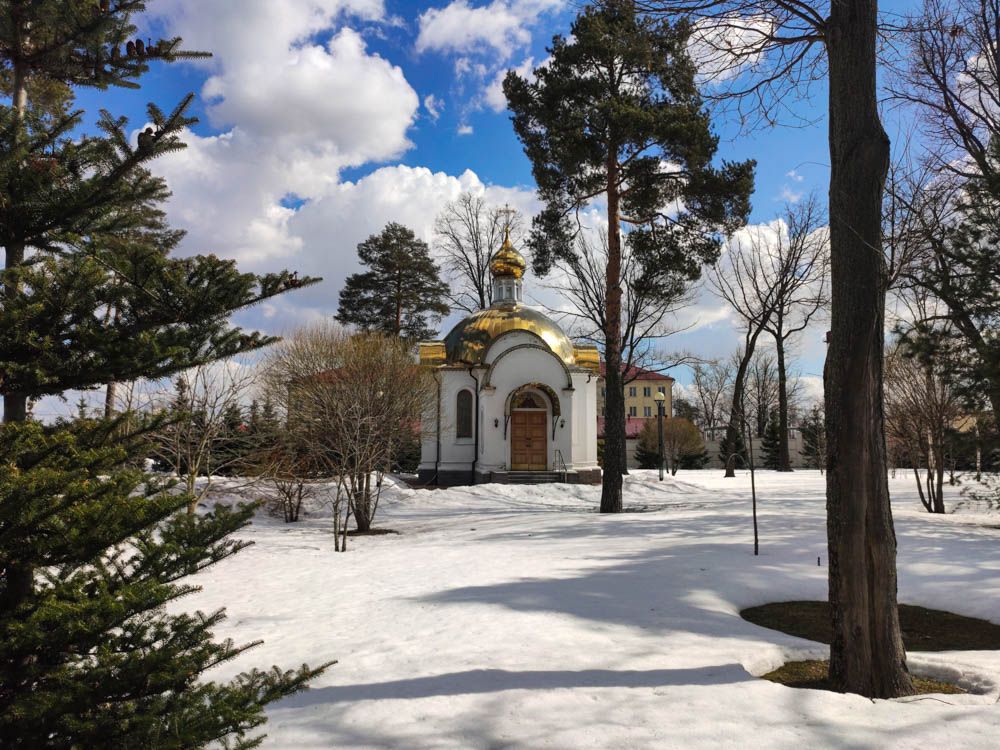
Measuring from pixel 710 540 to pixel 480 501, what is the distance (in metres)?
9.30

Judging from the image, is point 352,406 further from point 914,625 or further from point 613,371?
point 914,625

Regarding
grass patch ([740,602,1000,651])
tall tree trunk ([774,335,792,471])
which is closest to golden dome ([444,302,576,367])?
tall tree trunk ([774,335,792,471])

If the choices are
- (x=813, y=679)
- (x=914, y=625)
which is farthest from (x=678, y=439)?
(x=813, y=679)

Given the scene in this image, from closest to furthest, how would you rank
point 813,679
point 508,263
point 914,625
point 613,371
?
point 813,679, point 914,625, point 613,371, point 508,263

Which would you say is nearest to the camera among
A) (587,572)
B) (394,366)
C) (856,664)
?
(856,664)

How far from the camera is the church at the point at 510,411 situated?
24.3 m

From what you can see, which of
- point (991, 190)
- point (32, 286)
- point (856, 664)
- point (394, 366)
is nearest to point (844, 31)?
point (856, 664)

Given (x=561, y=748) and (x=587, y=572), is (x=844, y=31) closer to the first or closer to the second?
(x=561, y=748)

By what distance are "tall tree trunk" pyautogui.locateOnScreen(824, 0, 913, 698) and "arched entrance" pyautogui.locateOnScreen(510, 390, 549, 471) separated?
1923 cm

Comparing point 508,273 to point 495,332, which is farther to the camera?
point 508,273

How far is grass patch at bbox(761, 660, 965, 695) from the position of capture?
5.14 meters

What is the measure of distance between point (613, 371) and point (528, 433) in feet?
27.1

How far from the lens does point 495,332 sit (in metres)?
26.4

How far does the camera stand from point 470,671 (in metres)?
5.08
